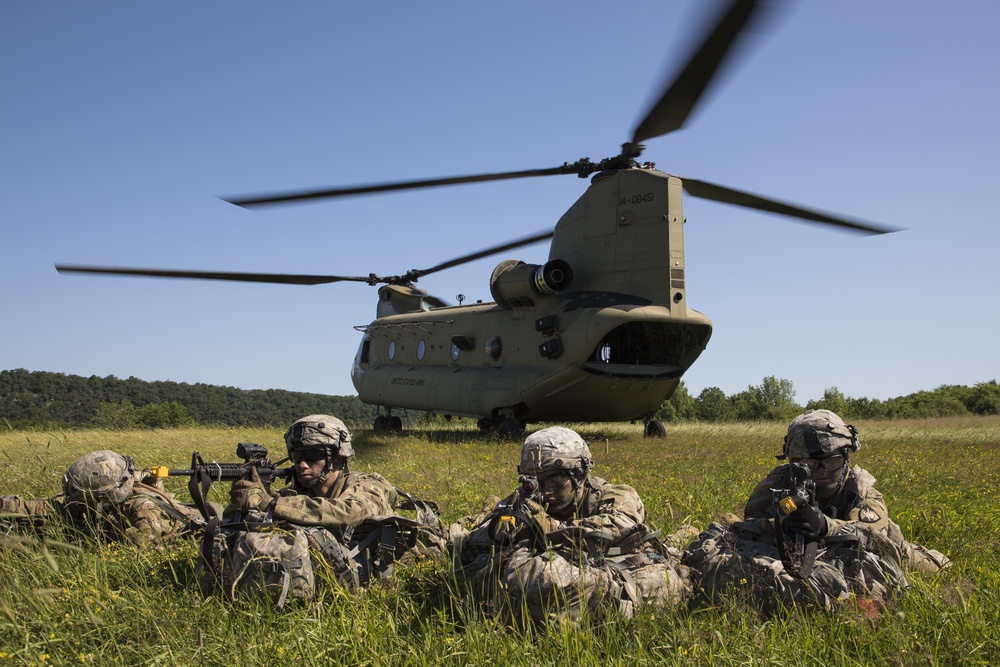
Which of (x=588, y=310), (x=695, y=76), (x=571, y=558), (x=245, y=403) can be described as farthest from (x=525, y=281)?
(x=245, y=403)

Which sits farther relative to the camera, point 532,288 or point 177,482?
point 532,288

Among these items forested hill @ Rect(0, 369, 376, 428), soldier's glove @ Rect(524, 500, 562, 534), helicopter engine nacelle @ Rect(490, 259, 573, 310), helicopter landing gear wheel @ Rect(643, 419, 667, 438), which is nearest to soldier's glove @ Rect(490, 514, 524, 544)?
soldier's glove @ Rect(524, 500, 562, 534)

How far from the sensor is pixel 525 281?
1399cm

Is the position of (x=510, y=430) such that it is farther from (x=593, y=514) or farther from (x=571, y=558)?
(x=571, y=558)

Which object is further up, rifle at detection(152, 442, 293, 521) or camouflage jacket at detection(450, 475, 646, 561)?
rifle at detection(152, 442, 293, 521)

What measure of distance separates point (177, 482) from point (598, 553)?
6.83 metres

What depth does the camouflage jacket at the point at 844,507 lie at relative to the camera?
415 centimetres

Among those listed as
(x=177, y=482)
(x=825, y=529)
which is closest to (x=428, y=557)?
(x=825, y=529)

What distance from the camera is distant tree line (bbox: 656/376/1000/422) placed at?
3841 cm

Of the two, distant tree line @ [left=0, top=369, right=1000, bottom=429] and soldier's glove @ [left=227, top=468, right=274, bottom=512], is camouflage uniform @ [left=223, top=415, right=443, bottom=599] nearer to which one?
soldier's glove @ [left=227, top=468, right=274, bottom=512]

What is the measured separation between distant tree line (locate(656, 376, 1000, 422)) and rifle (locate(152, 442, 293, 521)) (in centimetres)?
2828

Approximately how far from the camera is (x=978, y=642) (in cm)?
327

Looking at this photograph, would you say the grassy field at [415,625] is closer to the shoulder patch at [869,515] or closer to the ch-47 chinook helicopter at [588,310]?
the shoulder patch at [869,515]

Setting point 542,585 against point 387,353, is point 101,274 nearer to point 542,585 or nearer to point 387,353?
point 387,353
